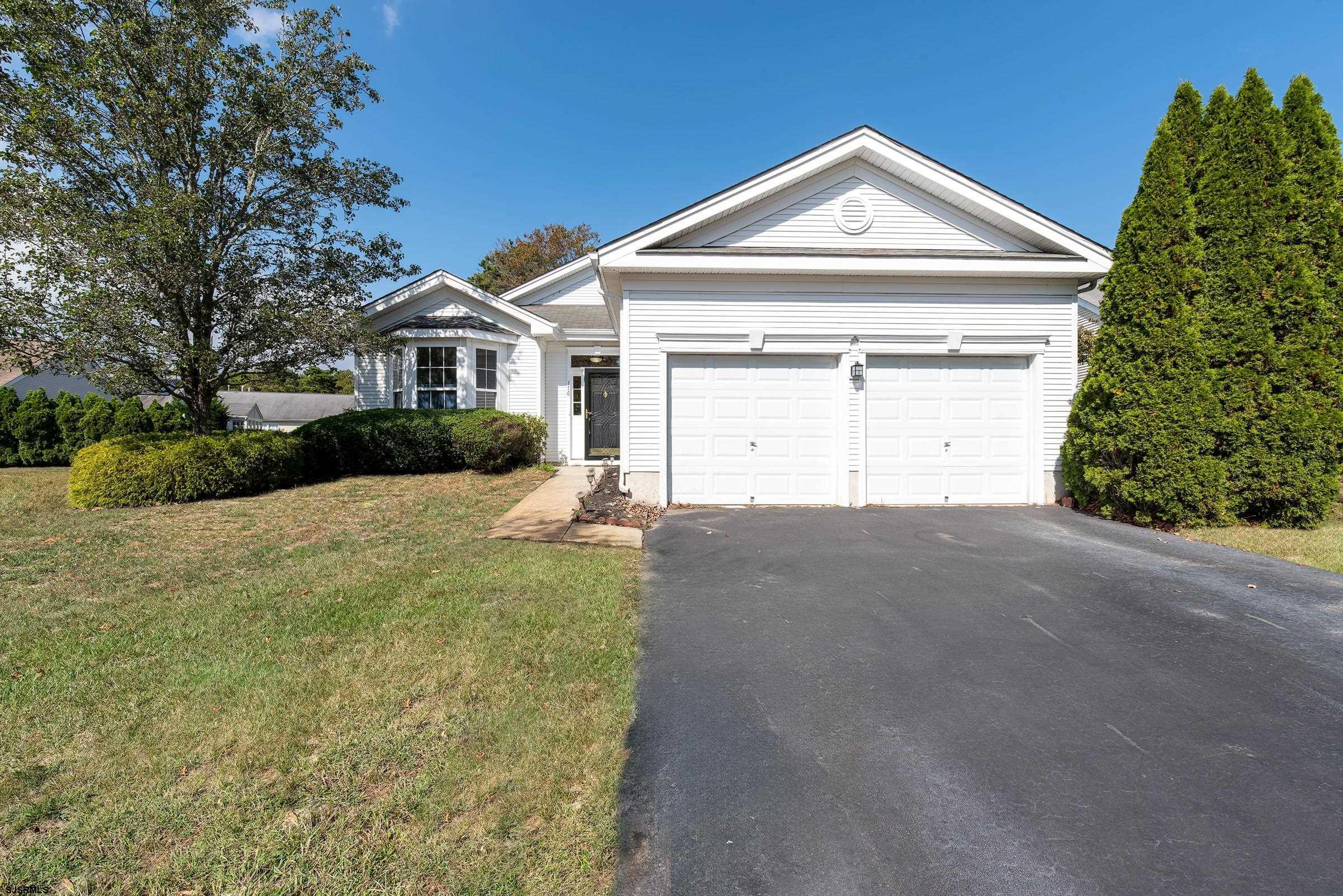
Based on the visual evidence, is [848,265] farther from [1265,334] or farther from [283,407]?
[283,407]

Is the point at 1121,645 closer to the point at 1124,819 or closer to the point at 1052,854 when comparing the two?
the point at 1124,819

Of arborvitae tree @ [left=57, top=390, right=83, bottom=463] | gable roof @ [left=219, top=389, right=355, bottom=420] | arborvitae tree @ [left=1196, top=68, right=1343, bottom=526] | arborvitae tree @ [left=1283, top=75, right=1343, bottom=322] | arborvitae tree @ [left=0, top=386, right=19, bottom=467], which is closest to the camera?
arborvitae tree @ [left=1196, top=68, right=1343, bottom=526]

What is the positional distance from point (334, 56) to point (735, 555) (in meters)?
12.5

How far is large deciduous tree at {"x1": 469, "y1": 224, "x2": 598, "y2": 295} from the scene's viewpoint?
115 feet

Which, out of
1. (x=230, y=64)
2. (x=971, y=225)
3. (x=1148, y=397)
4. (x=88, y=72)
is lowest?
(x=1148, y=397)

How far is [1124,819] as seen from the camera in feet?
7.26

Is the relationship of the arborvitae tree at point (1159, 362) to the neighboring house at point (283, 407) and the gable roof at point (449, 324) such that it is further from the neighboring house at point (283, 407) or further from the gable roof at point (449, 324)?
the neighboring house at point (283, 407)

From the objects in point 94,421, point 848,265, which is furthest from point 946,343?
point 94,421

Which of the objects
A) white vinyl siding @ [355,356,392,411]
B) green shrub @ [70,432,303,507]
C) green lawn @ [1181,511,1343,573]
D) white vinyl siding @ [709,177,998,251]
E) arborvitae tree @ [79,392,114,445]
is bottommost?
green lawn @ [1181,511,1343,573]

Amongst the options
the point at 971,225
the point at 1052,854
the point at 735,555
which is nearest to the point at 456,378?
the point at 735,555

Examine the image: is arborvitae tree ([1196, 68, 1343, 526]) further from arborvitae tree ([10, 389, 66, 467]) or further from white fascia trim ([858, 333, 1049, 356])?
arborvitae tree ([10, 389, 66, 467])

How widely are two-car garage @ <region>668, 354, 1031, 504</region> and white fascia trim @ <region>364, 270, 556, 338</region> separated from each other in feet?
21.0

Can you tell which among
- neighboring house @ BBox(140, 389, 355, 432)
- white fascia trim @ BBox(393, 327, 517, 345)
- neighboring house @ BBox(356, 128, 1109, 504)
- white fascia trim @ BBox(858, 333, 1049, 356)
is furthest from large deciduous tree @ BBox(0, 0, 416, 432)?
neighboring house @ BBox(140, 389, 355, 432)

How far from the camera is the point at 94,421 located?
15.0 m
